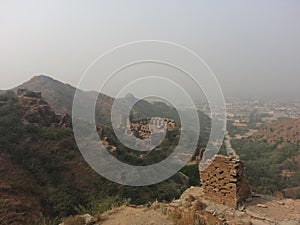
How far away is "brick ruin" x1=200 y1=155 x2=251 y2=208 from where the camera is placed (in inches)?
284

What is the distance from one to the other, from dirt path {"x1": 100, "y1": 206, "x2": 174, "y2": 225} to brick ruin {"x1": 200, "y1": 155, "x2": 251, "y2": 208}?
1.66m

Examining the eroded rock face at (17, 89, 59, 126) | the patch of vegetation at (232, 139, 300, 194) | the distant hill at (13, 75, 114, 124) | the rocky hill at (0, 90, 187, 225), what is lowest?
the patch of vegetation at (232, 139, 300, 194)

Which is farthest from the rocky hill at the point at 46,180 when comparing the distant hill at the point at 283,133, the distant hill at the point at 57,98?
the distant hill at the point at 283,133

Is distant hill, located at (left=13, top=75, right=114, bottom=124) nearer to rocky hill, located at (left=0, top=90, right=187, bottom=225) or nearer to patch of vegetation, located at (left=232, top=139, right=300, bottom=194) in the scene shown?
rocky hill, located at (left=0, top=90, right=187, bottom=225)

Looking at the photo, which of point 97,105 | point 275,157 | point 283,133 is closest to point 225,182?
point 97,105

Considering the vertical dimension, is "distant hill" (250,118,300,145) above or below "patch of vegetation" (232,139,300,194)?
above

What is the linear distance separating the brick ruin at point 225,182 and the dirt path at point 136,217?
1.66 m

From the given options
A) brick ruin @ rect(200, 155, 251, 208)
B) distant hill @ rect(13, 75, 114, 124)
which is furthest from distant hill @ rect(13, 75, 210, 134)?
brick ruin @ rect(200, 155, 251, 208)

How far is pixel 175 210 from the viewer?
6.64 metres

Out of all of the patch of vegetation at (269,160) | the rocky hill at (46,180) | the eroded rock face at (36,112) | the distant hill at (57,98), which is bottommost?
the patch of vegetation at (269,160)

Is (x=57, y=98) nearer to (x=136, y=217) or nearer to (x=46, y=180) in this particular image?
(x=46, y=180)

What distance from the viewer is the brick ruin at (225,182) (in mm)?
7203

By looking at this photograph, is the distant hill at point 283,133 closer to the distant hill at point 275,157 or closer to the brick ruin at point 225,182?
the distant hill at point 275,157

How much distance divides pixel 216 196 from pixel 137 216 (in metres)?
2.22
